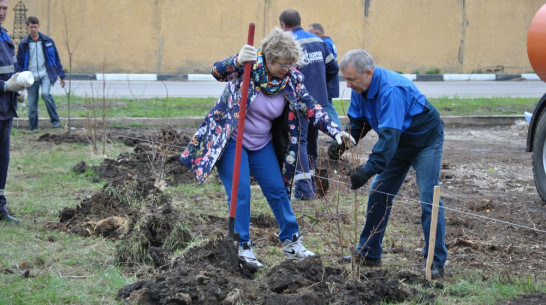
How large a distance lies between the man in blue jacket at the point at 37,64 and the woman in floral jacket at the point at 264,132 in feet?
25.8

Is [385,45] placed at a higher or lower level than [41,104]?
higher

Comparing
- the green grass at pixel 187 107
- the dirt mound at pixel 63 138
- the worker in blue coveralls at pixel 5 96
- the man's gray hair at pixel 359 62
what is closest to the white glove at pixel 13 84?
the worker in blue coveralls at pixel 5 96

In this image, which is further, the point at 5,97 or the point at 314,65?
the point at 314,65

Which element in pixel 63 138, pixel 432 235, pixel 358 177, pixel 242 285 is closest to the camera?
pixel 242 285

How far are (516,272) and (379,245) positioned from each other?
103cm

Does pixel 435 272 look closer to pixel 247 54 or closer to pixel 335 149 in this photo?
pixel 335 149

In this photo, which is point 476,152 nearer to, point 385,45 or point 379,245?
point 379,245

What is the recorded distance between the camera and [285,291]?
4.42 m

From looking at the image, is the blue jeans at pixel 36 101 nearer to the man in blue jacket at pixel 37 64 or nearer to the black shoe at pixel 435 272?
the man in blue jacket at pixel 37 64

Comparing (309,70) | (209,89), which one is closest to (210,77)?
(209,89)

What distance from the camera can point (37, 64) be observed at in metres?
12.3

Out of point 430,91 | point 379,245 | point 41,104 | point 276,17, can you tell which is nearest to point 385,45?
point 276,17

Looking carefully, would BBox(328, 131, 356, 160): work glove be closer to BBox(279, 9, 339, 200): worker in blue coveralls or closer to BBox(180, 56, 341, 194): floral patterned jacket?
BBox(180, 56, 341, 194): floral patterned jacket

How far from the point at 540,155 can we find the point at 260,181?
370 cm
